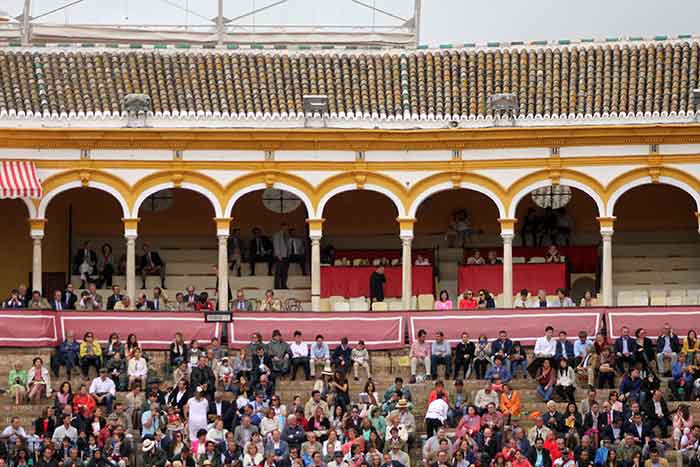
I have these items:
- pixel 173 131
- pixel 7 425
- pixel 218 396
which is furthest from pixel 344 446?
pixel 173 131

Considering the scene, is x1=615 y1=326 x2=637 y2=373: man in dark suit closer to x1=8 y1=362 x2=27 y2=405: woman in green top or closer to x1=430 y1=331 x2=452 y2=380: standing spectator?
x1=430 y1=331 x2=452 y2=380: standing spectator

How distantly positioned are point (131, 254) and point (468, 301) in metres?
7.92

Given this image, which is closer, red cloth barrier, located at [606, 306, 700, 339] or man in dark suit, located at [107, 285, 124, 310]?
red cloth barrier, located at [606, 306, 700, 339]

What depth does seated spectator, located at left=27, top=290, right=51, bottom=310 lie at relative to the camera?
205 ft

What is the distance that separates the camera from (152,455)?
181 ft

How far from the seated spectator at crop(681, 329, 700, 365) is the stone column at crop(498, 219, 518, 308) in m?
6.15

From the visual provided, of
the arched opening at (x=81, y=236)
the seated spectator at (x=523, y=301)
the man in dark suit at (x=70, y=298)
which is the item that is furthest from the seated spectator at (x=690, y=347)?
the arched opening at (x=81, y=236)

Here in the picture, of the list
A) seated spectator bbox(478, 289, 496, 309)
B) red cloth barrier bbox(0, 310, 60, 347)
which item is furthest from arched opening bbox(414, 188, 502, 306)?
red cloth barrier bbox(0, 310, 60, 347)

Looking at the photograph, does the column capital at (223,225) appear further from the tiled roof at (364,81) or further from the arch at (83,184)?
the tiled roof at (364,81)

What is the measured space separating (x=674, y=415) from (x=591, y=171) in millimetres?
10541

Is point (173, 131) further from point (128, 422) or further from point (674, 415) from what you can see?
point (674, 415)

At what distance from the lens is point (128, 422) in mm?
56875

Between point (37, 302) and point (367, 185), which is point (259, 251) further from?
point (37, 302)

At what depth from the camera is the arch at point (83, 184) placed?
65.6m
